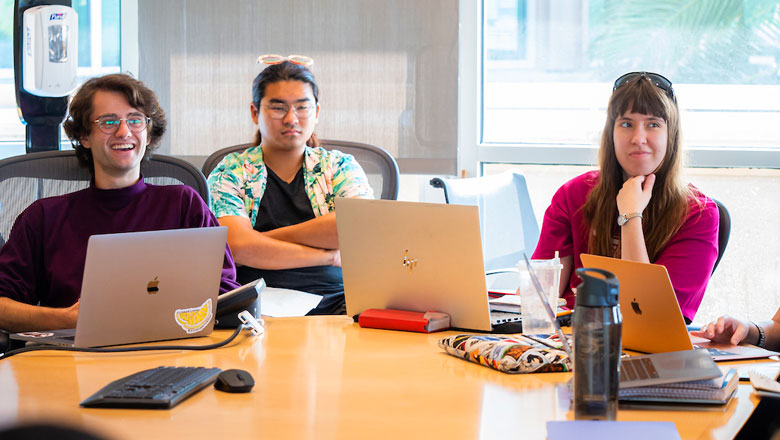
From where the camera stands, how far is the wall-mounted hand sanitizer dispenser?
114 inches

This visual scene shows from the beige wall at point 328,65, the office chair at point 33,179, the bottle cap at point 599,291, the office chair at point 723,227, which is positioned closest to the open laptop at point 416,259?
the bottle cap at point 599,291

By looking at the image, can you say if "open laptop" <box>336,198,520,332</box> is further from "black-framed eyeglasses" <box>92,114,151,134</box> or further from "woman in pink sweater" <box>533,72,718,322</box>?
"black-framed eyeglasses" <box>92,114,151,134</box>

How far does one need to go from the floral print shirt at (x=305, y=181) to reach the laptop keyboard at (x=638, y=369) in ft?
4.89

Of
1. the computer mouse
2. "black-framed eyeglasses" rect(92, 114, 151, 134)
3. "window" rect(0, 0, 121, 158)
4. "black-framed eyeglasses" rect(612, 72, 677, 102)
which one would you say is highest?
"window" rect(0, 0, 121, 158)

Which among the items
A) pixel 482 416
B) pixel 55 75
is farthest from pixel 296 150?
pixel 482 416

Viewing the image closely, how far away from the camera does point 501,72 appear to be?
3.87m

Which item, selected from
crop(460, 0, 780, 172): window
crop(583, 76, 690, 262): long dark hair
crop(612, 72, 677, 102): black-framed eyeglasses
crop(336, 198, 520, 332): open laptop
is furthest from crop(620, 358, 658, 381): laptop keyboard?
crop(460, 0, 780, 172): window

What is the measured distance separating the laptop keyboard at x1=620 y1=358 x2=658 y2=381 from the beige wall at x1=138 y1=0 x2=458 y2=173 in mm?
2493

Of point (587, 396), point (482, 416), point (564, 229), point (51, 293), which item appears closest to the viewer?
point (587, 396)

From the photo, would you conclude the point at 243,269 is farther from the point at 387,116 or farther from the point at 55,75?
the point at 387,116

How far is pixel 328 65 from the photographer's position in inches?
154

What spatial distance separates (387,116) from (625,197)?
6.07 feet

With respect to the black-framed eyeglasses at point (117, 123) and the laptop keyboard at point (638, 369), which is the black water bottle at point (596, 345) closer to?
the laptop keyboard at point (638, 369)

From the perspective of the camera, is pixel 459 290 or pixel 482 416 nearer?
pixel 482 416
